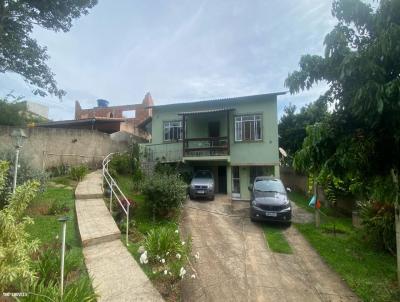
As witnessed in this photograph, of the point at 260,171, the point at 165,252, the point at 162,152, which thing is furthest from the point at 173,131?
the point at 165,252

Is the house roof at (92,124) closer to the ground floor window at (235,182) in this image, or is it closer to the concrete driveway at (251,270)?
the ground floor window at (235,182)

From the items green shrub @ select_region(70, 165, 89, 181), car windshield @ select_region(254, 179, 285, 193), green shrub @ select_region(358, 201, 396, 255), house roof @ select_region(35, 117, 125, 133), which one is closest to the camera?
green shrub @ select_region(358, 201, 396, 255)

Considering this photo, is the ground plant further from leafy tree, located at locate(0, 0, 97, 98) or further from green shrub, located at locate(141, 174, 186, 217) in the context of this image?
leafy tree, located at locate(0, 0, 97, 98)

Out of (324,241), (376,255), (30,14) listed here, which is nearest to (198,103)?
(30,14)

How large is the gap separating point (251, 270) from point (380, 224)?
4685 millimetres

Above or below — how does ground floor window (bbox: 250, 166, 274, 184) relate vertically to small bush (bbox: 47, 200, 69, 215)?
above

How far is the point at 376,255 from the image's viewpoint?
24.6 ft

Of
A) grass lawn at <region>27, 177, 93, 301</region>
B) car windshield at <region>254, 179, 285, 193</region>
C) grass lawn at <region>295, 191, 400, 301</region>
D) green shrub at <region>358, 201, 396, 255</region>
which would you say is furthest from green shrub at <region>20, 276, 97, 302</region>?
car windshield at <region>254, 179, 285, 193</region>

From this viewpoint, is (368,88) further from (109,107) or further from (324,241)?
(109,107)

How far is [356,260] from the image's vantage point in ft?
23.5

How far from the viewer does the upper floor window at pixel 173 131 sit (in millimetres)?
17359

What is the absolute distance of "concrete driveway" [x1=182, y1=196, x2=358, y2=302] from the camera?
5.19m


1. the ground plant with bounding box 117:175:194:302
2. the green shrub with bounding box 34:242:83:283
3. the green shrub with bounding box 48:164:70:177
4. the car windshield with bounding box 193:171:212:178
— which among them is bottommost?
the ground plant with bounding box 117:175:194:302

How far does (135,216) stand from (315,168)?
6.71 meters
